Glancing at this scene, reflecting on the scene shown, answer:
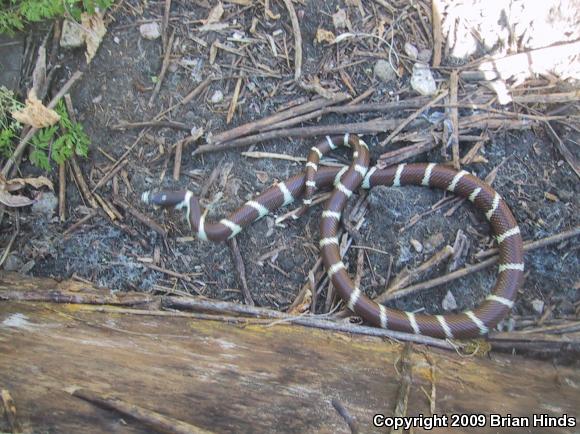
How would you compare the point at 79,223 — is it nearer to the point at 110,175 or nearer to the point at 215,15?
the point at 110,175

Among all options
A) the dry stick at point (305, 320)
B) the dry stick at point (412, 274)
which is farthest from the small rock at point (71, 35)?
the dry stick at point (412, 274)

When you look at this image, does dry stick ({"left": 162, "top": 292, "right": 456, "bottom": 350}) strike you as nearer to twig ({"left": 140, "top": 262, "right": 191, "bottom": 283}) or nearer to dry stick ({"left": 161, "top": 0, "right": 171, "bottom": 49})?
twig ({"left": 140, "top": 262, "right": 191, "bottom": 283})

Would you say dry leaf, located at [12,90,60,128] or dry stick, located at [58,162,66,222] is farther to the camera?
dry stick, located at [58,162,66,222]

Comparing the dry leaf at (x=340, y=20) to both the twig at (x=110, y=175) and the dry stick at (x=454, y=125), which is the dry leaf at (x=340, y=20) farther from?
the twig at (x=110, y=175)

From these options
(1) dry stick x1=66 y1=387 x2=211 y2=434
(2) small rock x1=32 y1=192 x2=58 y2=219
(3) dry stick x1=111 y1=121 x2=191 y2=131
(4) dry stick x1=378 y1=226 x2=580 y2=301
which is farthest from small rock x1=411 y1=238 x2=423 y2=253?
(2) small rock x1=32 y1=192 x2=58 y2=219

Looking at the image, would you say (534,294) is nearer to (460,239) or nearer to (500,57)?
(460,239)

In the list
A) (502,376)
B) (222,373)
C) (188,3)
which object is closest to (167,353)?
(222,373)

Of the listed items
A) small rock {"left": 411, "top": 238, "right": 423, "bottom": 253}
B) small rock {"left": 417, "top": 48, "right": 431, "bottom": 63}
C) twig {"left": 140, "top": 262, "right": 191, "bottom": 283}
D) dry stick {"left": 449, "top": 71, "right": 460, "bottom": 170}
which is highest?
small rock {"left": 417, "top": 48, "right": 431, "bottom": 63}
